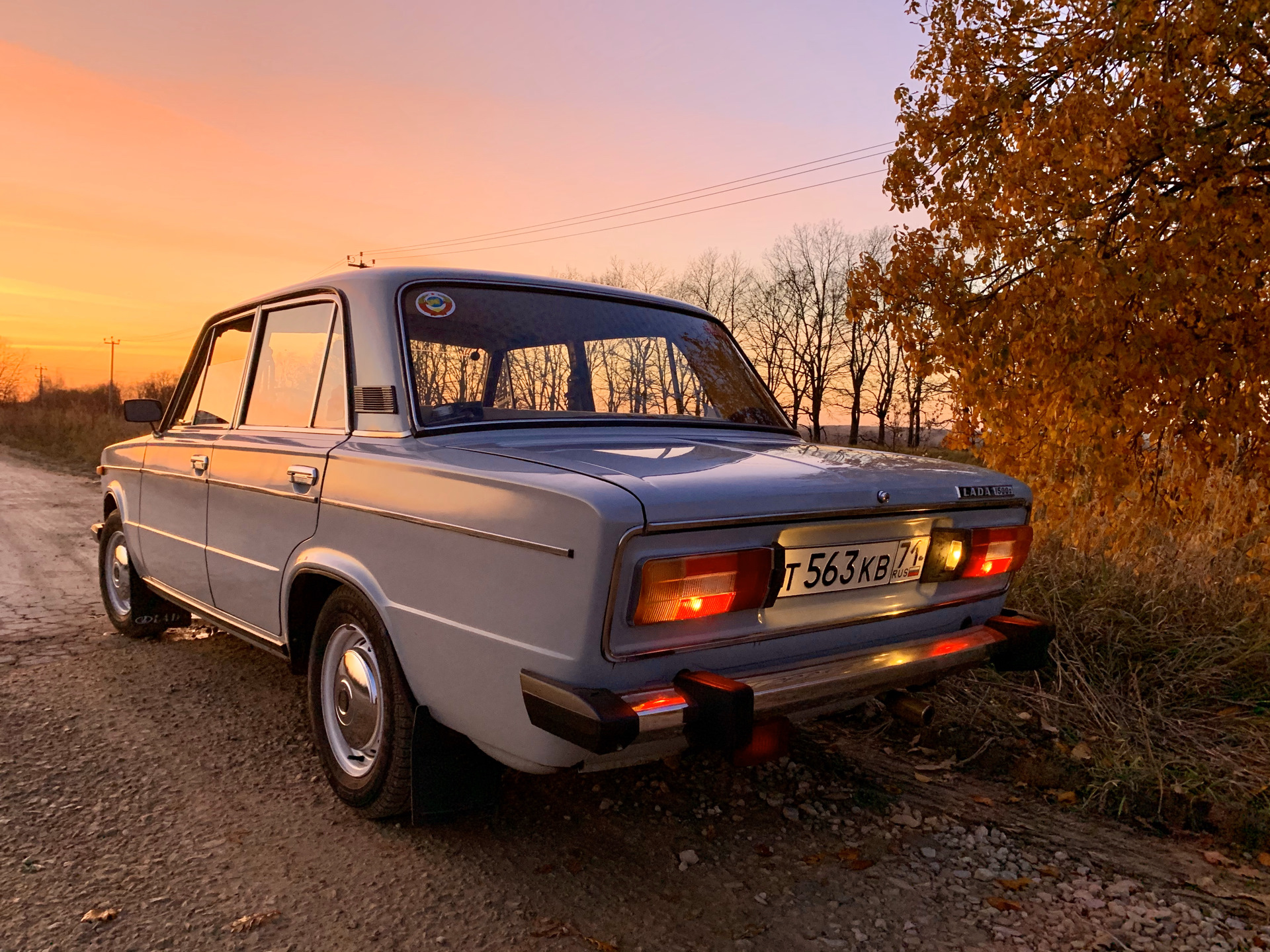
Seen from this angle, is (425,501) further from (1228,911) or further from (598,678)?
(1228,911)

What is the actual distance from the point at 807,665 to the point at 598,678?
649 millimetres

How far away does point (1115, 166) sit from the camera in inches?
232

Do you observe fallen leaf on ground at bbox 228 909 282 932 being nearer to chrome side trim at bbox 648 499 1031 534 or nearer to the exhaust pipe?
chrome side trim at bbox 648 499 1031 534

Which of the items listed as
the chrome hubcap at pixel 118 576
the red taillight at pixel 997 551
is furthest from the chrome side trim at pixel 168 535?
the red taillight at pixel 997 551

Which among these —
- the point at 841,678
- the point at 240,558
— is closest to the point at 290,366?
the point at 240,558

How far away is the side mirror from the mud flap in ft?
9.19

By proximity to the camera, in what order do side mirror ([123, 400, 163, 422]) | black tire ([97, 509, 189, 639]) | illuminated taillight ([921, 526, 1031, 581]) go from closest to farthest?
illuminated taillight ([921, 526, 1031, 581]) → side mirror ([123, 400, 163, 422]) → black tire ([97, 509, 189, 639])

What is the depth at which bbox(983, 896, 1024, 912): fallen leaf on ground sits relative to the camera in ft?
8.02

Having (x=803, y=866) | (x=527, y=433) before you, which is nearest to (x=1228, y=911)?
(x=803, y=866)

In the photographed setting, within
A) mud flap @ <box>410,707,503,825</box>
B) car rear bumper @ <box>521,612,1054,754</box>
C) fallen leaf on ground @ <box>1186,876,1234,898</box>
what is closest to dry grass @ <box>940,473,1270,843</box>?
fallen leaf on ground @ <box>1186,876,1234,898</box>

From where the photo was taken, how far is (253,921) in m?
2.30

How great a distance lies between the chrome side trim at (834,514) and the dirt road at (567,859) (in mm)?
1079

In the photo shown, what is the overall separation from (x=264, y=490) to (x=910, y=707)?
7.88ft

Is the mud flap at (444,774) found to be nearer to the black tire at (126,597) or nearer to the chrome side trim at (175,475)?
the chrome side trim at (175,475)
